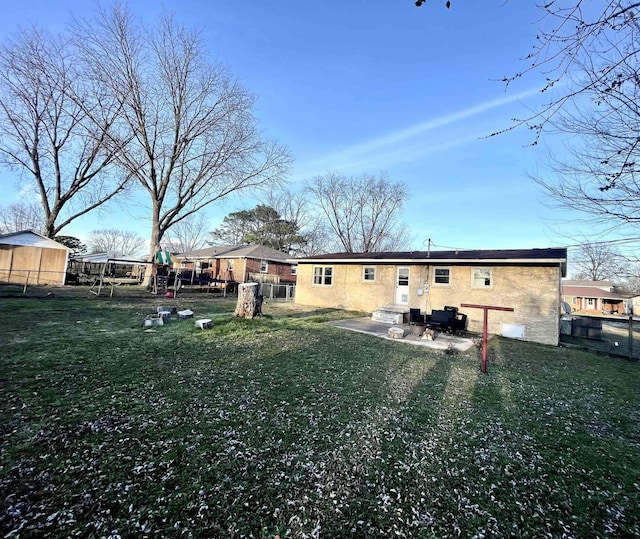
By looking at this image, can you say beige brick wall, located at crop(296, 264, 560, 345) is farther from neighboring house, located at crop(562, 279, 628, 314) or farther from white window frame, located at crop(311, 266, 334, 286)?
neighboring house, located at crop(562, 279, 628, 314)

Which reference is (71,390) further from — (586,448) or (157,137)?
(157,137)

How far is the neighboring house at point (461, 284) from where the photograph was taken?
1009 centimetres

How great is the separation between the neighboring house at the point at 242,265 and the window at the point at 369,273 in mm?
8723

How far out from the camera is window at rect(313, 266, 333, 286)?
630 inches

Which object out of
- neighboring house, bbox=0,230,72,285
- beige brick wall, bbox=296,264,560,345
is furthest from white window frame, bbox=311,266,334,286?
neighboring house, bbox=0,230,72,285

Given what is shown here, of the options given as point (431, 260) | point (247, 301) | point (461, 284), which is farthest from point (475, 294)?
point (247, 301)

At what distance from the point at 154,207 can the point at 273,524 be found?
21155 millimetres

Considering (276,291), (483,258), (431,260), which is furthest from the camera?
(276,291)

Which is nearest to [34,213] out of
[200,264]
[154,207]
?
[200,264]

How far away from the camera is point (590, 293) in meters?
39.3

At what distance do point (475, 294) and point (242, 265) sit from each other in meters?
18.0

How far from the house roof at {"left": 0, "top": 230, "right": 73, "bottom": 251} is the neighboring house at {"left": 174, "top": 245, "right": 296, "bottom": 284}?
747cm

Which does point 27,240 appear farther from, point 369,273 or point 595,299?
point 595,299

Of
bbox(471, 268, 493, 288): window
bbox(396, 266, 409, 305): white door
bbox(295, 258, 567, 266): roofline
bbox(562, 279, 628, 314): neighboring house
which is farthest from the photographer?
bbox(562, 279, 628, 314): neighboring house
